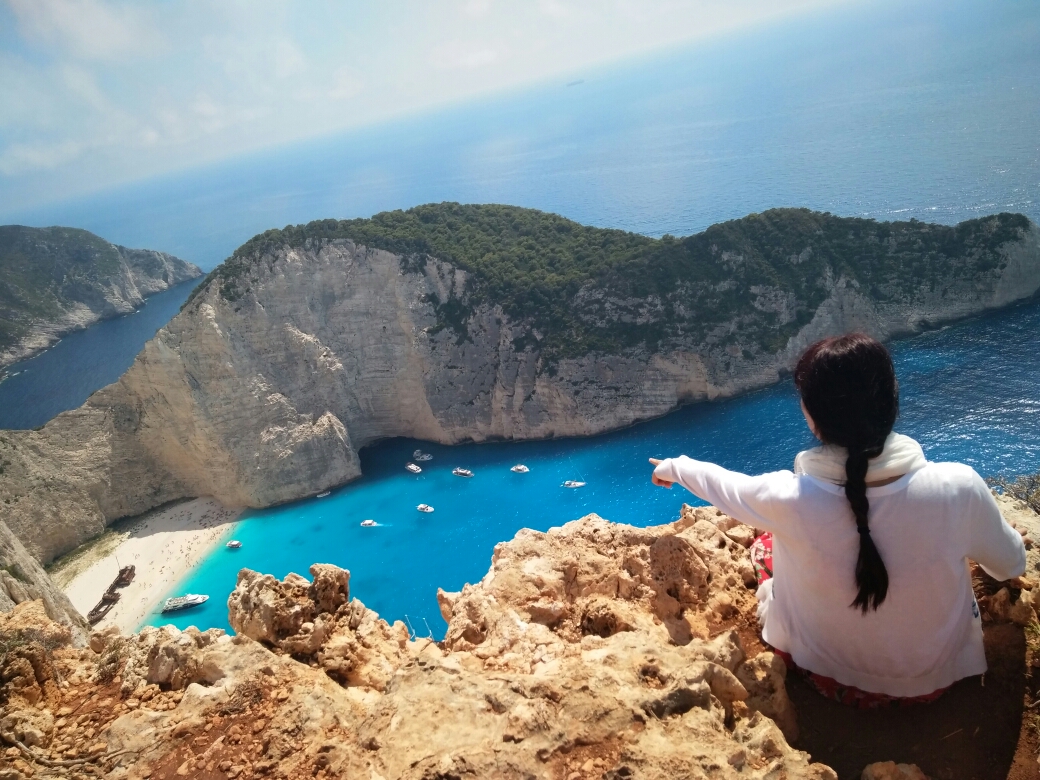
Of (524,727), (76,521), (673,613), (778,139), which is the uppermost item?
(778,139)

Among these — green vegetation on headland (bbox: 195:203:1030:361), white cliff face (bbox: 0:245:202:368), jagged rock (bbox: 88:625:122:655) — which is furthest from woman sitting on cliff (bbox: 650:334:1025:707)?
white cliff face (bbox: 0:245:202:368)

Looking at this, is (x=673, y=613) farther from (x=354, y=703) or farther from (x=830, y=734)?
(x=354, y=703)

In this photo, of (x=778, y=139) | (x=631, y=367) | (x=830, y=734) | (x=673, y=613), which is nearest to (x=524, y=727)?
(x=830, y=734)

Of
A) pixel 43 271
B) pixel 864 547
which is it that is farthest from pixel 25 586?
pixel 43 271

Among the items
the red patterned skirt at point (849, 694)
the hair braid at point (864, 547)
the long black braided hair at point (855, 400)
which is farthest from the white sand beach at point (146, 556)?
the long black braided hair at point (855, 400)

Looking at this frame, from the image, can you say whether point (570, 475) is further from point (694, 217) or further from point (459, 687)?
point (694, 217)

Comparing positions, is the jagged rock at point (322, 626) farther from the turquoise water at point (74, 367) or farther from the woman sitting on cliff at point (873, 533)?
the turquoise water at point (74, 367)
